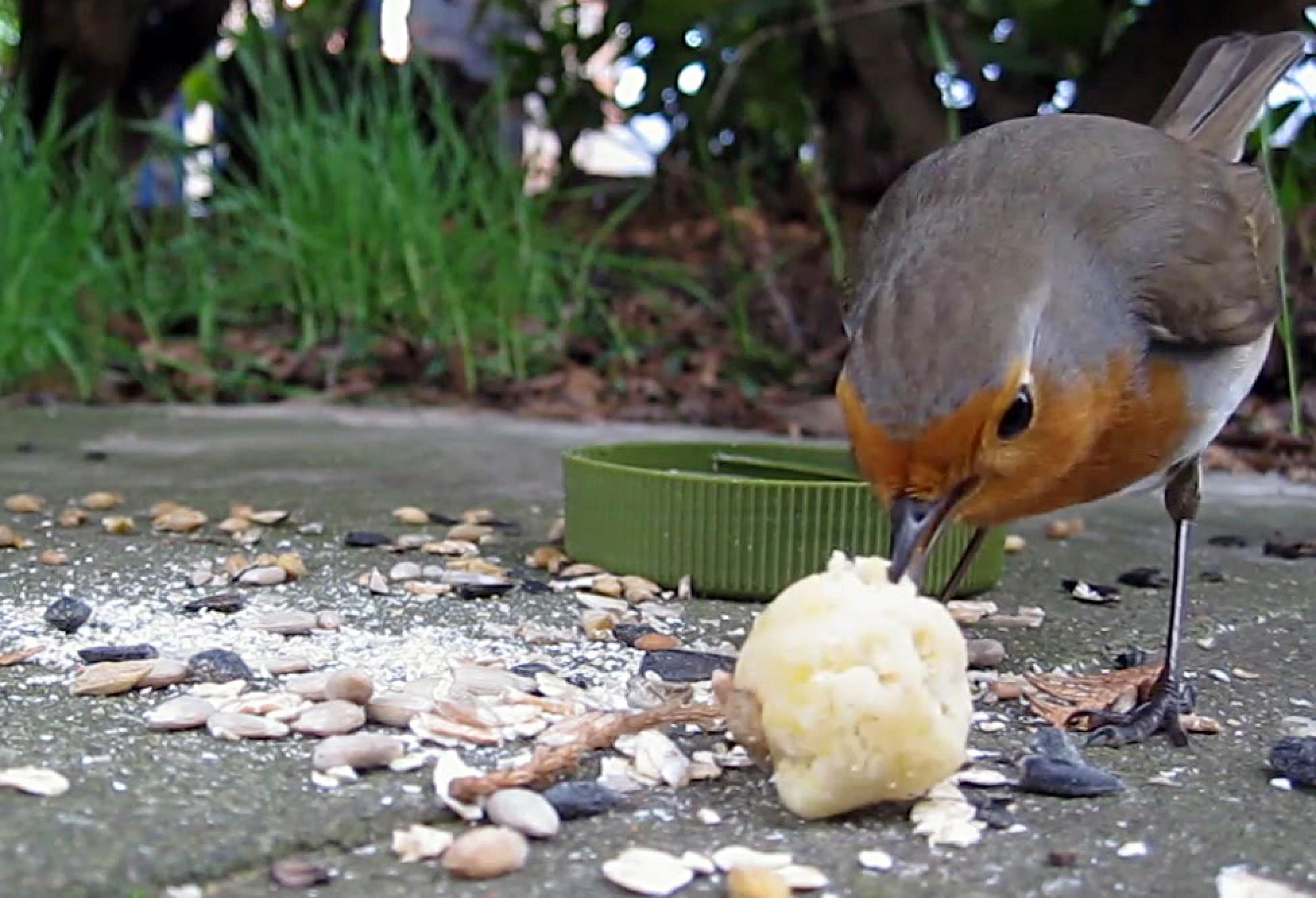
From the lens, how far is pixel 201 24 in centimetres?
681

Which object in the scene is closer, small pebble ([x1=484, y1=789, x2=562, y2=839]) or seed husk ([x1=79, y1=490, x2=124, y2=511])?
small pebble ([x1=484, y1=789, x2=562, y2=839])

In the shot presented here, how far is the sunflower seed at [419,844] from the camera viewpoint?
4.62 ft

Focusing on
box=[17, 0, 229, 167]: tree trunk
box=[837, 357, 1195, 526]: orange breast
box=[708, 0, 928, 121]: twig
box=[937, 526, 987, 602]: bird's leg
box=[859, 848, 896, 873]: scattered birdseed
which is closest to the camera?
box=[859, 848, 896, 873]: scattered birdseed

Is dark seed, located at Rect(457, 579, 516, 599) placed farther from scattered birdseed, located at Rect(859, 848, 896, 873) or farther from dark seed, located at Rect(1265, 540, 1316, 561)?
dark seed, located at Rect(1265, 540, 1316, 561)

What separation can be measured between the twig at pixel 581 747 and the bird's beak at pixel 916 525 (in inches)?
9.7

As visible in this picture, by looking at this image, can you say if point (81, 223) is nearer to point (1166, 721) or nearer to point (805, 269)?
point (805, 269)

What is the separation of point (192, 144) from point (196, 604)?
4.29 meters

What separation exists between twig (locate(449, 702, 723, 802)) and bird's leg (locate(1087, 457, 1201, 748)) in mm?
439

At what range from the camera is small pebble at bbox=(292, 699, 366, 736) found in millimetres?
1713

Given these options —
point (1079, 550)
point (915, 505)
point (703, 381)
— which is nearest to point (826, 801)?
point (915, 505)

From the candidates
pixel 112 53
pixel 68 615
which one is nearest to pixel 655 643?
pixel 68 615

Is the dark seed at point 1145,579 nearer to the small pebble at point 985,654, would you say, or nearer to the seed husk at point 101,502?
the small pebble at point 985,654

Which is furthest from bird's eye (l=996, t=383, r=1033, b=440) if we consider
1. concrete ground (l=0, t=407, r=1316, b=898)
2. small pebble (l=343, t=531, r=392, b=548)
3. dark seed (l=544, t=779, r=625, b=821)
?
small pebble (l=343, t=531, r=392, b=548)

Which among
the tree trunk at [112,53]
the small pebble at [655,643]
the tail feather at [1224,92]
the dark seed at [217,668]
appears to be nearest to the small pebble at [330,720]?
the dark seed at [217,668]
